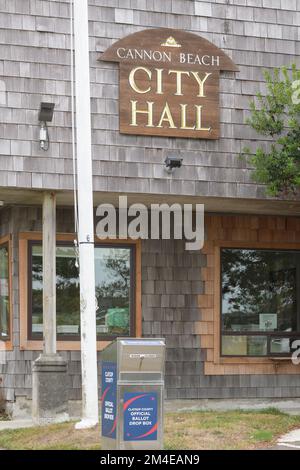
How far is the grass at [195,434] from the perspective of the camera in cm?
1001

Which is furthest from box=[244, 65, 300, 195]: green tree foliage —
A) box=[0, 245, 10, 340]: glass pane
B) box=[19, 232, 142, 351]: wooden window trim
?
box=[0, 245, 10, 340]: glass pane

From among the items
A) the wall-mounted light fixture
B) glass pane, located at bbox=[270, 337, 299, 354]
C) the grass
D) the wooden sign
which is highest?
the wooden sign

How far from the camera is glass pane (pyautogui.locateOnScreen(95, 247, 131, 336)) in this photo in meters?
13.9

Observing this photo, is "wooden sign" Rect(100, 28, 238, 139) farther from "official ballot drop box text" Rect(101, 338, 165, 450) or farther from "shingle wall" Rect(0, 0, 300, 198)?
"official ballot drop box text" Rect(101, 338, 165, 450)

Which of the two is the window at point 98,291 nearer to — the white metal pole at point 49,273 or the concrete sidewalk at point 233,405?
the white metal pole at point 49,273

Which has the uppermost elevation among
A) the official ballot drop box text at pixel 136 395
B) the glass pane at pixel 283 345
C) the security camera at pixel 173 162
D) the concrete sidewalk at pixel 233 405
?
the security camera at pixel 173 162

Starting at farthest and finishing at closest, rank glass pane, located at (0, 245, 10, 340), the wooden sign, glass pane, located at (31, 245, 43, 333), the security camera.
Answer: glass pane, located at (0, 245, 10, 340) → glass pane, located at (31, 245, 43, 333) → the wooden sign → the security camera

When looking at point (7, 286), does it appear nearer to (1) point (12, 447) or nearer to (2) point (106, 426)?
(1) point (12, 447)

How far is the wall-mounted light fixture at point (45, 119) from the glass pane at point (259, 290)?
381 centimetres

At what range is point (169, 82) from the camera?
12.9m

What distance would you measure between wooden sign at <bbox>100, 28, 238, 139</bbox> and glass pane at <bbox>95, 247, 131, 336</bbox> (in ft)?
7.45

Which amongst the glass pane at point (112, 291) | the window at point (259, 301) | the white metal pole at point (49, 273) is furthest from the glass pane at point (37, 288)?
the window at point (259, 301)

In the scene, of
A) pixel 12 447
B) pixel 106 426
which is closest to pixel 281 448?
pixel 106 426

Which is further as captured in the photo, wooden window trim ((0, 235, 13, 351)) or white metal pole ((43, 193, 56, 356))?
wooden window trim ((0, 235, 13, 351))
